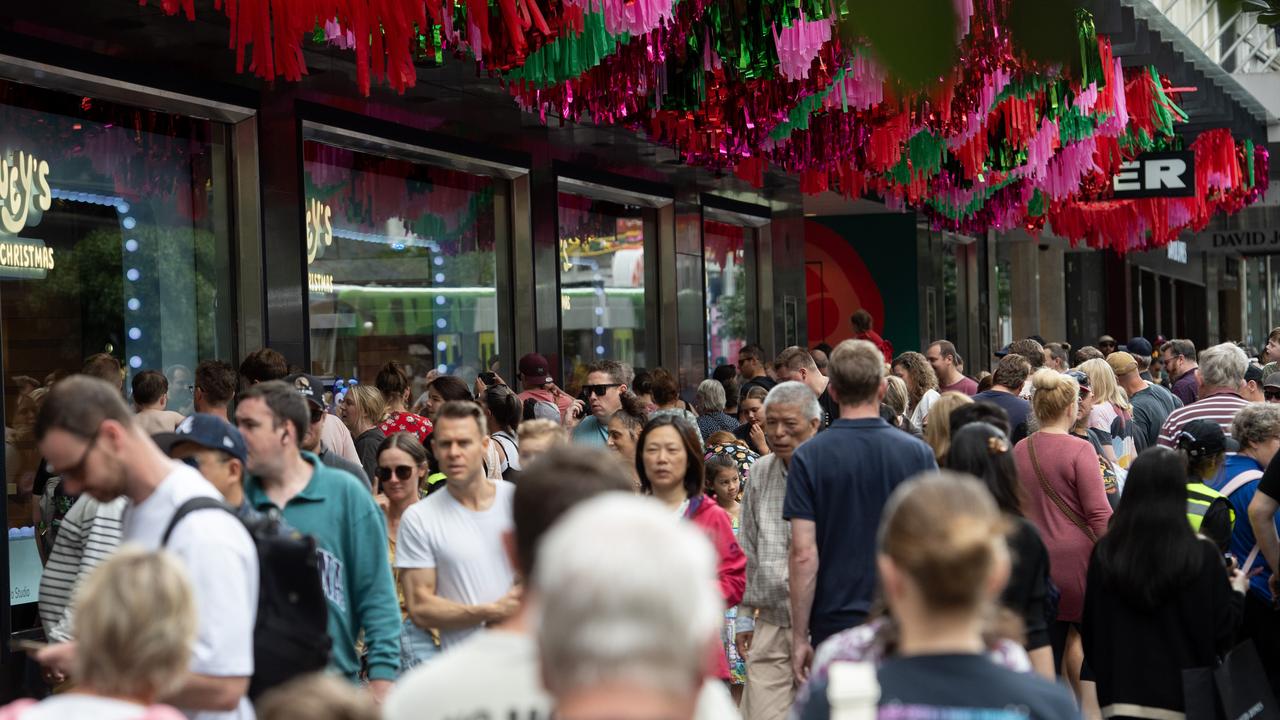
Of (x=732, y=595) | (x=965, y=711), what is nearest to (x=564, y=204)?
(x=732, y=595)

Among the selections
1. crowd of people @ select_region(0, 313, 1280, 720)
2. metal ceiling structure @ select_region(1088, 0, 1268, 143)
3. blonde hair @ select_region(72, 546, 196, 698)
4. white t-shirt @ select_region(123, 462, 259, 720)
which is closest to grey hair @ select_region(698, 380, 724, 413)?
crowd of people @ select_region(0, 313, 1280, 720)

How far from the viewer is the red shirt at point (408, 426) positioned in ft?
27.2

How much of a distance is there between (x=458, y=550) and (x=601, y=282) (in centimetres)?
1130

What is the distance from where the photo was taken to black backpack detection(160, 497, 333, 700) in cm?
378

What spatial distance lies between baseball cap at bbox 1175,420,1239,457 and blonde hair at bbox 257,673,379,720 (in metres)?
4.71

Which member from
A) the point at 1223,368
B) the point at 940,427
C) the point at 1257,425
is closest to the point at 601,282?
the point at 1223,368

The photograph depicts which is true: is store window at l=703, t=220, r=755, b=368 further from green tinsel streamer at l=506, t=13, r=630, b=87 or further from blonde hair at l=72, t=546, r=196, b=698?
blonde hair at l=72, t=546, r=196, b=698

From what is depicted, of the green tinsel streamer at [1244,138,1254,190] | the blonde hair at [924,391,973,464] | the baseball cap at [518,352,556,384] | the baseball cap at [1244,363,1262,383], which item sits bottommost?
the baseball cap at [1244,363,1262,383]

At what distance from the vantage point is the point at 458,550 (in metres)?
4.78

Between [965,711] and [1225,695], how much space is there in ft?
11.2

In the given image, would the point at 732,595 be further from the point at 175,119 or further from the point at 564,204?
the point at 564,204

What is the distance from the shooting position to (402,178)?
1274cm

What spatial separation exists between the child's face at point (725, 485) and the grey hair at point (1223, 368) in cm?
357

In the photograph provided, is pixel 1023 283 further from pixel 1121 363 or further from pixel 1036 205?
pixel 1121 363
